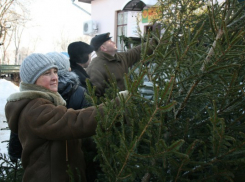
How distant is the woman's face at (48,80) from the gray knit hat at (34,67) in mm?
29

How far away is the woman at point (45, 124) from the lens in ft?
5.35

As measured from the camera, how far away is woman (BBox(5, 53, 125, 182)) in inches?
64.2

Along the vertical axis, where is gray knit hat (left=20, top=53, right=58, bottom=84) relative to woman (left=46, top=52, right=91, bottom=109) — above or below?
above

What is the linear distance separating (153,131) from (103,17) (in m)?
15.7

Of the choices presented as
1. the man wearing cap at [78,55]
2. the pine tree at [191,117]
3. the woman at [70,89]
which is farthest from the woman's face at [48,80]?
the man wearing cap at [78,55]

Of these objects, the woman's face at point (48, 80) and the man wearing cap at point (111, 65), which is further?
the man wearing cap at point (111, 65)

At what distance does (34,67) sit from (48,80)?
0.38 feet

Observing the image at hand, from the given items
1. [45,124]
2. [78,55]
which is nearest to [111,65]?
[78,55]

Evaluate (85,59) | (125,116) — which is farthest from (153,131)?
(85,59)

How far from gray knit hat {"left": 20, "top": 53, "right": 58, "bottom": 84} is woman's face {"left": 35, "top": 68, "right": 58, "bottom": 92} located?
3 cm

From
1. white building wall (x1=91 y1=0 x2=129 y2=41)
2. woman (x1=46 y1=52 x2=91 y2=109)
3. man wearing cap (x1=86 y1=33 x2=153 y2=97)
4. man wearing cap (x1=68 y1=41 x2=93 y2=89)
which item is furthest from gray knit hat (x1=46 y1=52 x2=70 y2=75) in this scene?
white building wall (x1=91 y1=0 x2=129 y2=41)

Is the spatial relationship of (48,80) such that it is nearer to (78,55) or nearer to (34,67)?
(34,67)

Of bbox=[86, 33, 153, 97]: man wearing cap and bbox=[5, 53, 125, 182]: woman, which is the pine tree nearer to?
bbox=[5, 53, 125, 182]: woman

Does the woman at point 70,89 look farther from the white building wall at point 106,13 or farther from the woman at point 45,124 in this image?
the white building wall at point 106,13
